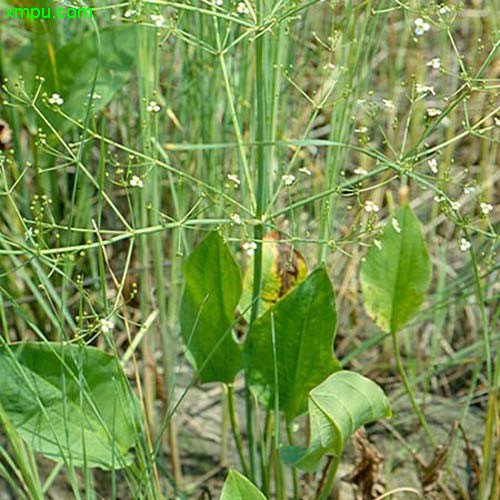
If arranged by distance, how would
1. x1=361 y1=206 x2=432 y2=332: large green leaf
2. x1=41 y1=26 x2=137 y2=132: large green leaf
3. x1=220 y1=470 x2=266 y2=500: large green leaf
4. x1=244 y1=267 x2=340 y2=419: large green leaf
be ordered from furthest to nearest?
x1=41 y1=26 x2=137 y2=132: large green leaf, x1=361 y1=206 x2=432 y2=332: large green leaf, x1=244 y1=267 x2=340 y2=419: large green leaf, x1=220 y1=470 x2=266 y2=500: large green leaf

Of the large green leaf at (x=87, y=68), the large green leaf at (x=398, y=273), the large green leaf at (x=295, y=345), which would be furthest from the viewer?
the large green leaf at (x=87, y=68)

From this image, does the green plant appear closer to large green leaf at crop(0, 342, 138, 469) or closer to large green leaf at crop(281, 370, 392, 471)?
large green leaf at crop(281, 370, 392, 471)

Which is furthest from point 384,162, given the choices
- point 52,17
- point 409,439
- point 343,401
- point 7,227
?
point 7,227

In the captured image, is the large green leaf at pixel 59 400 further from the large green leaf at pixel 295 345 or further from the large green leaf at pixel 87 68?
the large green leaf at pixel 87 68

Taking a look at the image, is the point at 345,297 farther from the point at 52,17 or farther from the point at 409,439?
the point at 52,17

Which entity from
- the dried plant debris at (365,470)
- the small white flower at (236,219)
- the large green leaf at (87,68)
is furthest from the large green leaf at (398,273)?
the large green leaf at (87,68)

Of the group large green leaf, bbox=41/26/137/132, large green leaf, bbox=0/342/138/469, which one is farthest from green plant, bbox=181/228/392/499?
large green leaf, bbox=41/26/137/132
